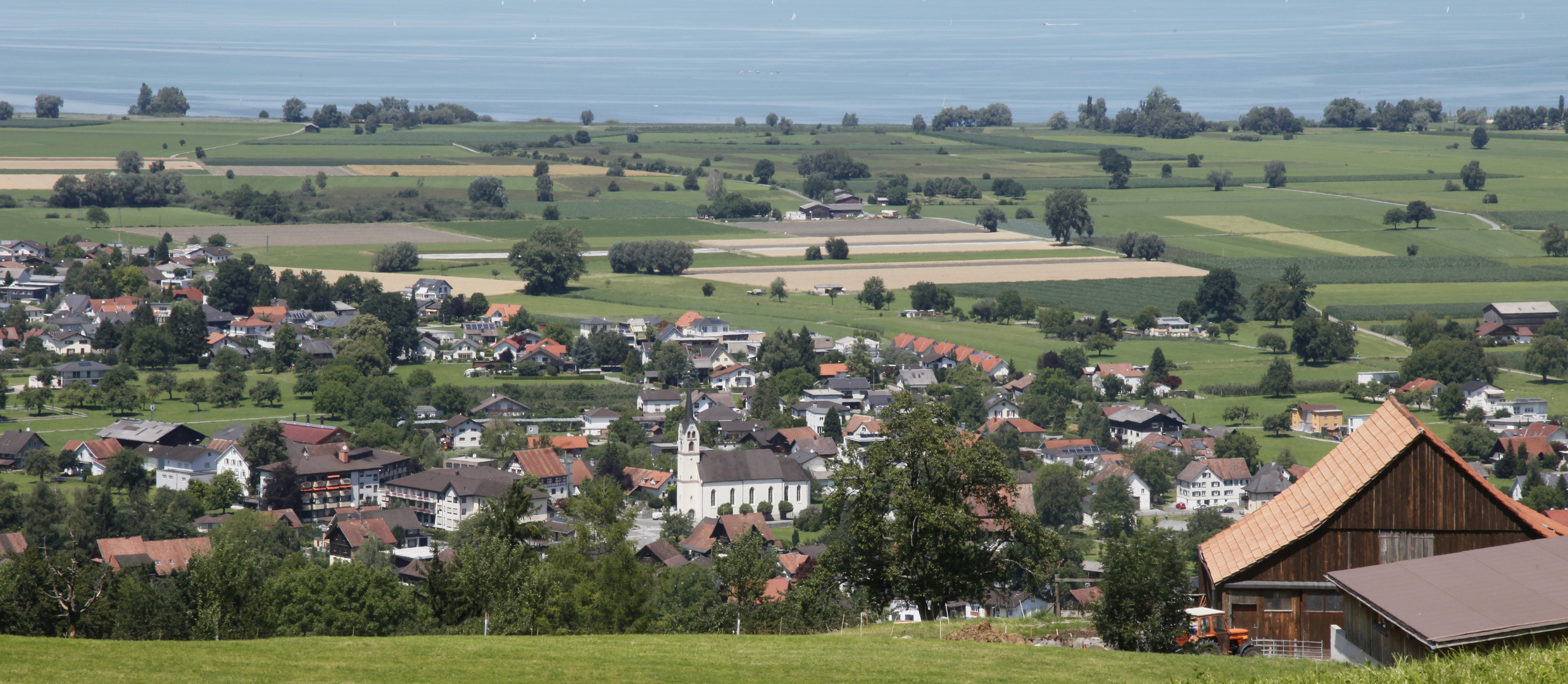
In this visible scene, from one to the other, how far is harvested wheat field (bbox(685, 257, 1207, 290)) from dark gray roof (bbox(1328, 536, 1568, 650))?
87.4 meters

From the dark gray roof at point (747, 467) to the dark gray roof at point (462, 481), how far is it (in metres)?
8.38

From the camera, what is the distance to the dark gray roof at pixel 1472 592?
704 inches

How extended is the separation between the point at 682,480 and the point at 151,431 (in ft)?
75.3

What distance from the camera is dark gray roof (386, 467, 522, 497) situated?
59.8 m

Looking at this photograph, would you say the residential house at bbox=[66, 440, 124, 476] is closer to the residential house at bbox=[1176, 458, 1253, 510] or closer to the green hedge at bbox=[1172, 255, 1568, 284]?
the residential house at bbox=[1176, 458, 1253, 510]

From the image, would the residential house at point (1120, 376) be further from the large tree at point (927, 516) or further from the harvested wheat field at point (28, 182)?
the harvested wheat field at point (28, 182)

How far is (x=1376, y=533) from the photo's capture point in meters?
23.6

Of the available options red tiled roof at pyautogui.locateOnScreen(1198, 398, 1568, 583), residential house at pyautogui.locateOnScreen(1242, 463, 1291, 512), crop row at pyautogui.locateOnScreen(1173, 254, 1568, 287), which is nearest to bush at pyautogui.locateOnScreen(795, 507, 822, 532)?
residential house at pyautogui.locateOnScreen(1242, 463, 1291, 512)

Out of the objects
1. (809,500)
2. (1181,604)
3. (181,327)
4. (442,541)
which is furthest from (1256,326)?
(1181,604)

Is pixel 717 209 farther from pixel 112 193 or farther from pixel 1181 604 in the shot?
pixel 1181 604

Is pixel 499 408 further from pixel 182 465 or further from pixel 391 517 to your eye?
pixel 391 517

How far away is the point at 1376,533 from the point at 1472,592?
14.8 ft

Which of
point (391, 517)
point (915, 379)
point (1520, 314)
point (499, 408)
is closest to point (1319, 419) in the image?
point (915, 379)

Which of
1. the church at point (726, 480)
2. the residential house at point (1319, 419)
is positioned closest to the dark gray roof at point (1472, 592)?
the church at point (726, 480)
